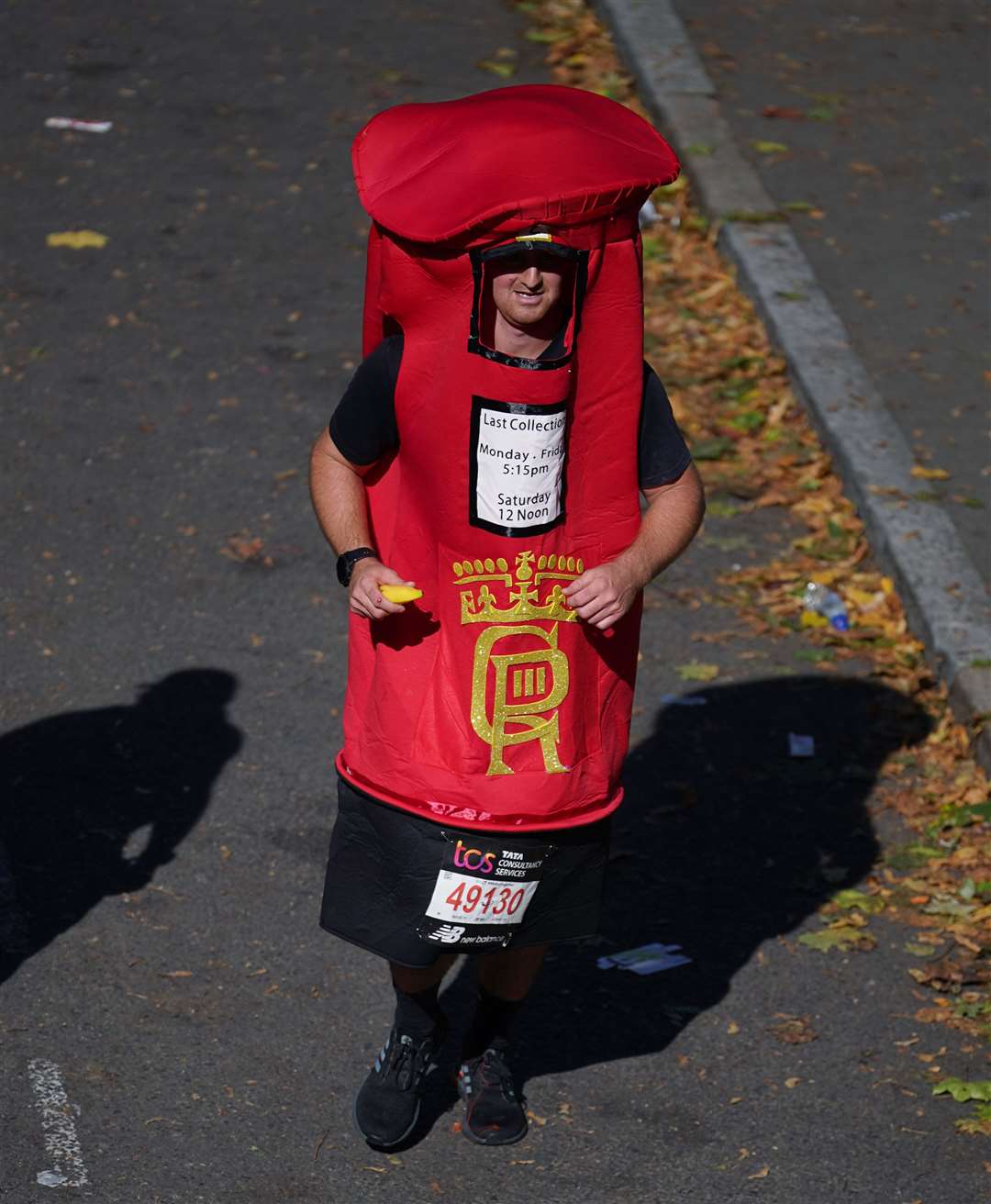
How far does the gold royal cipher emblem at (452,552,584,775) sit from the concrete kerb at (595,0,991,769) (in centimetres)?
245

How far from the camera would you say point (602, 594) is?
11.2 ft

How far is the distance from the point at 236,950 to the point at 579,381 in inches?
79.7

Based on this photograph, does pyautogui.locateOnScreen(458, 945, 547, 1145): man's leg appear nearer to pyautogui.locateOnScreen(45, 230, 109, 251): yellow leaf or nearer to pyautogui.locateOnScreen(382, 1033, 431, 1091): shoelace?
pyautogui.locateOnScreen(382, 1033, 431, 1091): shoelace

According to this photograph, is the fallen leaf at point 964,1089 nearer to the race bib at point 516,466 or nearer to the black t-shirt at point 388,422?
the black t-shirt at point 388,422

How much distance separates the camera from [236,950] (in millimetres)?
4625

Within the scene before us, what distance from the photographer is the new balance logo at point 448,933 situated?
11.9 ft

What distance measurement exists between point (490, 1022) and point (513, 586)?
1227 millimetres

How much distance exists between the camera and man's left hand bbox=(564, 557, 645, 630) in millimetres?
3410

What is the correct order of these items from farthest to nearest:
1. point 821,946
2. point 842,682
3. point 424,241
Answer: point 842,682 → point 821,946 → point 424,241

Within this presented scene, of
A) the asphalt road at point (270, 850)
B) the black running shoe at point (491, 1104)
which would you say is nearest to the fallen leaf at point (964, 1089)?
the asphalt road at point (270, 850)

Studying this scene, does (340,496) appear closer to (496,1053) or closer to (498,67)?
(496,1053)

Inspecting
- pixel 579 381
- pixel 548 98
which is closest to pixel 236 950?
pixel 579 381

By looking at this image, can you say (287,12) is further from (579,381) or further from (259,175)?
(579,381)

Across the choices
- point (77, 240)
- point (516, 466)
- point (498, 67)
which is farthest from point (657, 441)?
point (498, 67)
